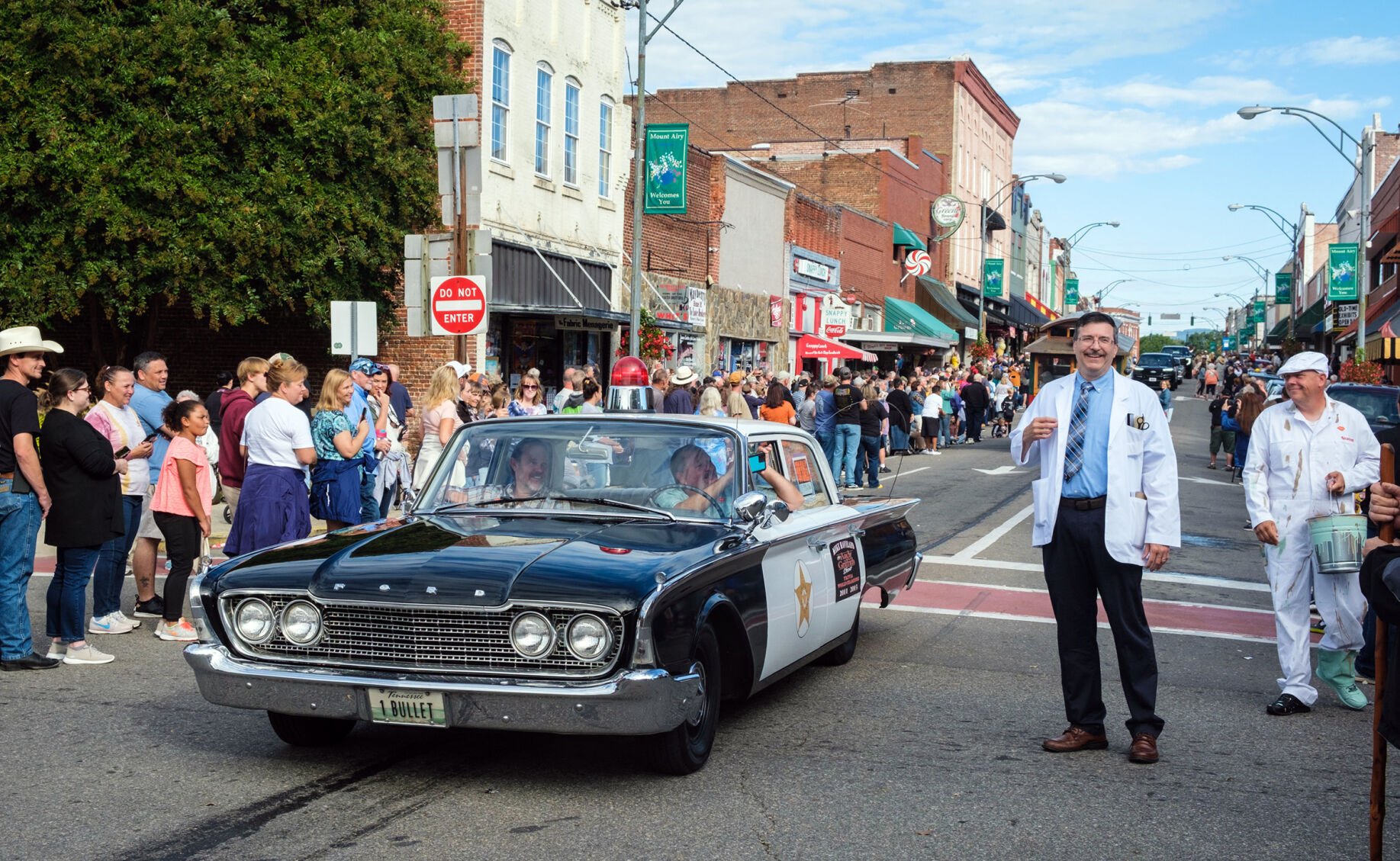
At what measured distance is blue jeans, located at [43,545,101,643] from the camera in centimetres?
809

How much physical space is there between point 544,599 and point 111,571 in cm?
526

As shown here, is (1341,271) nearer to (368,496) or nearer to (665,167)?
(665,167)

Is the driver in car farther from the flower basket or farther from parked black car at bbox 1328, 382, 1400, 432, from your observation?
the flower basket

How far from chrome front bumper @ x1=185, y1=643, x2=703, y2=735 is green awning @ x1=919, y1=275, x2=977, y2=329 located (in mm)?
52249

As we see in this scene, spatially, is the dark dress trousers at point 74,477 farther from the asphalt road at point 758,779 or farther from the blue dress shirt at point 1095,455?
the blue dress shirt at point 1095,455

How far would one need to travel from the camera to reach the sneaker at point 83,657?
26.8ft

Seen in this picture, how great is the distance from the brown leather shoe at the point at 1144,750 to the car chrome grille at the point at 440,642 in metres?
2.51

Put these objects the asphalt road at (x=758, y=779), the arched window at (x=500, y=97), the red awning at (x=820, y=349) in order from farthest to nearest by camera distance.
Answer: the red awning at (x=820, y=349), the arched window at (x=500, y=97), the asphalt road at (x=758, y=779)

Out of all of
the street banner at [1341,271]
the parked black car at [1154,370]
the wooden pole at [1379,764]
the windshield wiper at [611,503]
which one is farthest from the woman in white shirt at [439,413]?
the parked black car at [1154,370]

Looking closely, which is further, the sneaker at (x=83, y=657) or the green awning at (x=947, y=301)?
the green awning at (x=947, y=301)

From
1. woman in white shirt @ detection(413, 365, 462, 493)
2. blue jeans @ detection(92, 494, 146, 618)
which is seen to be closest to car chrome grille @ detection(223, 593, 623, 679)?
blue jeans @ detection(92, 494, 146, 618)

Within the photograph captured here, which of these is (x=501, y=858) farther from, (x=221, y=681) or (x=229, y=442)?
(x=229, y=442)

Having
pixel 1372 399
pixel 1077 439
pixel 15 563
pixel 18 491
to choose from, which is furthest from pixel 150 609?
pixel 1372 399

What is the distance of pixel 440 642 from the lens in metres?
5.39
